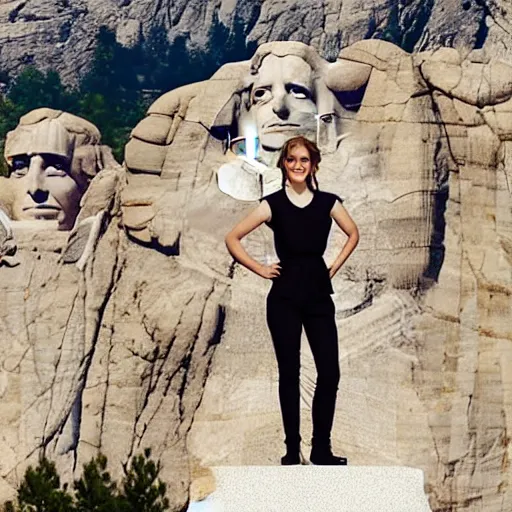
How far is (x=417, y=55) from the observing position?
1141 centimetres

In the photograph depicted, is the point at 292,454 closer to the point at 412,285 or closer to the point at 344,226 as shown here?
the point at 344,226

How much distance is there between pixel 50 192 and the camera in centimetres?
1184

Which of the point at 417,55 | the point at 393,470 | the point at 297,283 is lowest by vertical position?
the point at 393,470

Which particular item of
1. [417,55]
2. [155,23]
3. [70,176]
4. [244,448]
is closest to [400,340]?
[244,448]

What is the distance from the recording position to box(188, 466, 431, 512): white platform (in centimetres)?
430

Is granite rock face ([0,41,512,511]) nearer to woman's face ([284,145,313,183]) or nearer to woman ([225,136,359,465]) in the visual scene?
woman ([225,136,359,465])

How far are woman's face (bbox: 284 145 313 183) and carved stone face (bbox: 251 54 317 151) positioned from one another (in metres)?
6.41

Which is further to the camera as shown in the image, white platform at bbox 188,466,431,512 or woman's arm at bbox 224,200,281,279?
woman's arm at bbox 224,200,281,279

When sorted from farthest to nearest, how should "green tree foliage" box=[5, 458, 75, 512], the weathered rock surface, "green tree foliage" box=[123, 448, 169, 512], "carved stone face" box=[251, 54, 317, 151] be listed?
"carved stone face" box=[251, 54, 317, 151] < the weathered rock surface < "green tree foliage" box=[123, 448, 169, 512] < "green tree foliage" box=[5, 458, 75, 512]

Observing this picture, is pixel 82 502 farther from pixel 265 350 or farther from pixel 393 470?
pixel 393 470

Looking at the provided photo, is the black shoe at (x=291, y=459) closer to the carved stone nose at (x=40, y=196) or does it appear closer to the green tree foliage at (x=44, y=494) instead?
the green tree foliage at (x=44, y=494)

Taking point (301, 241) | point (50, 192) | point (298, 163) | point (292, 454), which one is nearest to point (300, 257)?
point (301, 241)

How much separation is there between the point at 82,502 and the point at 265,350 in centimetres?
222

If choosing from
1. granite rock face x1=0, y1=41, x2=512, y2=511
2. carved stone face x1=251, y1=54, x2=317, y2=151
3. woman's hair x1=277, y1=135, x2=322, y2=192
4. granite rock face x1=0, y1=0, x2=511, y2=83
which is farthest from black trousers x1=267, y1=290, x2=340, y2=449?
granite rock face x1=0, y1=0, x2=511, y2=83
